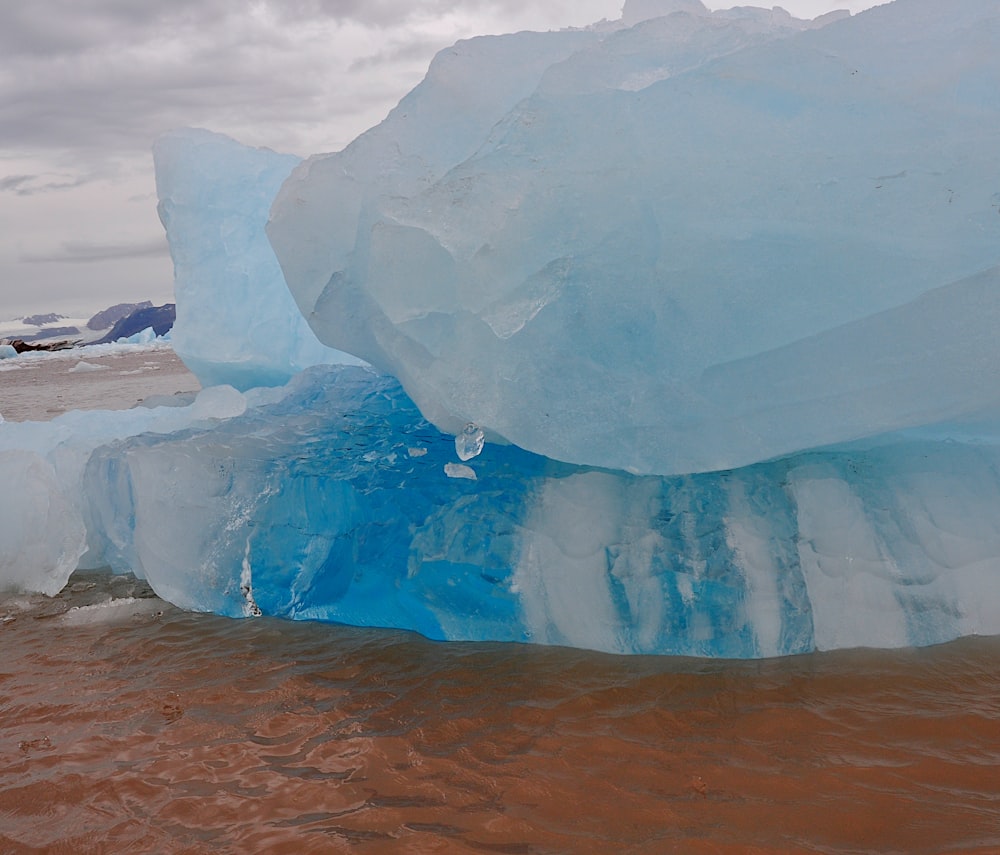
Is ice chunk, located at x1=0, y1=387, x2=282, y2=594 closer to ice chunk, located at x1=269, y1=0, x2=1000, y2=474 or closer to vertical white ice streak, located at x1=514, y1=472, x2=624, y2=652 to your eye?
vertical white ice streak, located at x1=514, y1=472, x2=624, y2=652

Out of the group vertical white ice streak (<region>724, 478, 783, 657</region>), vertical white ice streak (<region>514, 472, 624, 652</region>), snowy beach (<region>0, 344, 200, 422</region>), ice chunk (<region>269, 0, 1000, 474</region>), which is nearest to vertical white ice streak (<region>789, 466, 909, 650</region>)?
vertical white ice streak (<region>724, 478, 783, 657</region>)

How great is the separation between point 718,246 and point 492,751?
1.70 m

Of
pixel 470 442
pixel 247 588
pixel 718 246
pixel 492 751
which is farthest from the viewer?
pixel 247 588

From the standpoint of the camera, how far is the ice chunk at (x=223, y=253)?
691cm

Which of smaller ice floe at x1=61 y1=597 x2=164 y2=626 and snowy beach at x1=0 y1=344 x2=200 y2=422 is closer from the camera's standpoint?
smaller ice floe at x1=61 y1=597 x2=164 y2=626

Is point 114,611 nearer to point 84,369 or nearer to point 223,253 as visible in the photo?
point 223,253

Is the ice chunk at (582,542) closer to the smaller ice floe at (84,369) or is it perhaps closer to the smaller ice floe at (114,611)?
the smaller ice floe at (114,611)

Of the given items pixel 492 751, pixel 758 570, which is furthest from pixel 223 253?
pixel 492 751

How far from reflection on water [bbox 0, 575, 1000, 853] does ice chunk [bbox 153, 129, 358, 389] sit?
13.4ft

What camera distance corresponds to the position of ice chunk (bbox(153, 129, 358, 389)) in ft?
22.7

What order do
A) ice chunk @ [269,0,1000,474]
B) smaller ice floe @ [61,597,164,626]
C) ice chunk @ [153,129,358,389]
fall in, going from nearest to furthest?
ice chunk @ [269,0,1000,474], smaller ice floe @ [61,597,164,626], ice chunk @ [153,129,358,389]

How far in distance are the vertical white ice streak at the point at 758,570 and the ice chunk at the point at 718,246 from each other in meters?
0.23

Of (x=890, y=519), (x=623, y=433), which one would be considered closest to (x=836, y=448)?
(x=890, y=519)

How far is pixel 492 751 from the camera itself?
2.46 meters
